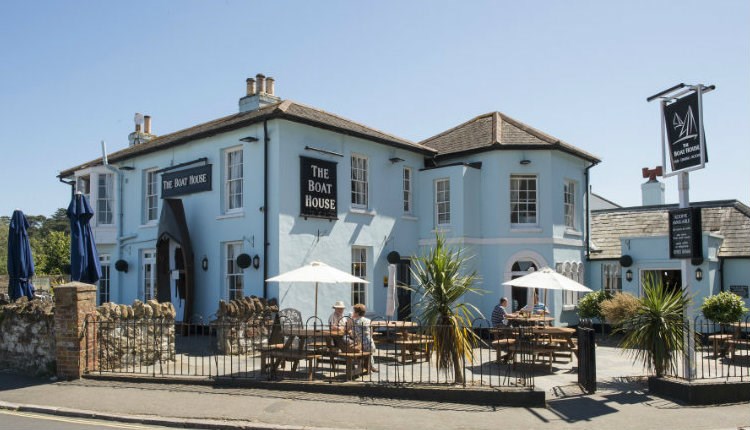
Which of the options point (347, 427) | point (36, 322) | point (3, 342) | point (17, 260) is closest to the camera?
point (347, 427)

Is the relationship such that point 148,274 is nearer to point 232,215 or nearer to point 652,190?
point 232,215

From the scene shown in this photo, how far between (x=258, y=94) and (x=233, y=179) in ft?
11.0

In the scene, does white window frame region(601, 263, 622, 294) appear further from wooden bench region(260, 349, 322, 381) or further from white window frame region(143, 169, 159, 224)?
white window frame region(143, 169, 159, 224)

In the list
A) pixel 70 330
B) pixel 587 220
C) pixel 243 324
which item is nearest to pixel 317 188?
pixel 243 324

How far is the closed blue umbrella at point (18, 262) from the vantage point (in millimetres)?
15664

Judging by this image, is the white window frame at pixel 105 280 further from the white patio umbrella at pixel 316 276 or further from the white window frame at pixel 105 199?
the white patio umbrella at pixel 316 276

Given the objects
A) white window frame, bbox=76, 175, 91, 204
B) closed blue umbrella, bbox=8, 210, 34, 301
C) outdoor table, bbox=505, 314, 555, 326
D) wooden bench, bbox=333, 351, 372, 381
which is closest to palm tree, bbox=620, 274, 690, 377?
outdoor table, bbox=505, 314, 555, 326

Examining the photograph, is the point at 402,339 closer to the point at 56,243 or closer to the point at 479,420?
the point at 479,420

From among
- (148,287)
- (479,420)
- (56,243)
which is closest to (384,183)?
(148,287)

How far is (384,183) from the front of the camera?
21.1 m

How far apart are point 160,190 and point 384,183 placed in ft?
25.0

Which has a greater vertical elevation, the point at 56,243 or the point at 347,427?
the point at 56,243

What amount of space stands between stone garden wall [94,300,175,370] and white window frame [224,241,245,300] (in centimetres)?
498

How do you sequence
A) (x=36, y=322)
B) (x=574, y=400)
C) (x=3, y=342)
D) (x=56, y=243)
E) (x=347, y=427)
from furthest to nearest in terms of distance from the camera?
(x=56, y=243) < (x=3, y=342) < (x=36, y=322) < (x=574, y=400) < (x=347, y=427)
